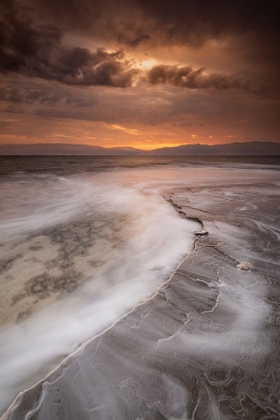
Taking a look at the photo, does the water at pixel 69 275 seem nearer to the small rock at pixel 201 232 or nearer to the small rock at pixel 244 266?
the small rock at pixel 201 232

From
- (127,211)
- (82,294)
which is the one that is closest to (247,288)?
(82,294)

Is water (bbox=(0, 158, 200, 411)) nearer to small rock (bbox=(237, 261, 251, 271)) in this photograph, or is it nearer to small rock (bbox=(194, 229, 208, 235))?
small rock (bbox=(194, 229, 208, 235))

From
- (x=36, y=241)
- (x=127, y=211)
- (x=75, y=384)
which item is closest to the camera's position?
→ (x=75, y=384)

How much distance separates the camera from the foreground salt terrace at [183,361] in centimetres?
134

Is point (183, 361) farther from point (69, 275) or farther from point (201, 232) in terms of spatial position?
point (201, 232)

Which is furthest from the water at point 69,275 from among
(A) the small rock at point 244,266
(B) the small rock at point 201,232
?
(A) the small rock at point 244,266

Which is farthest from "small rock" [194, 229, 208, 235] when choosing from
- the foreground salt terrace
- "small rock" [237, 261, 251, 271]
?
the foreground salt terrace

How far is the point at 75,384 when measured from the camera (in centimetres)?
147

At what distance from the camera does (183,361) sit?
5.35ft

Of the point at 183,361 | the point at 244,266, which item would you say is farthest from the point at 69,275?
the point at 244,266

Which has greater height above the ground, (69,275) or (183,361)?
(183,361)

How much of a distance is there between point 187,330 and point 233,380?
1.62ft

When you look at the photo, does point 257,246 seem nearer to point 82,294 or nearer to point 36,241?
point 82,294

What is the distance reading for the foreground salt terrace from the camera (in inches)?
52.7
